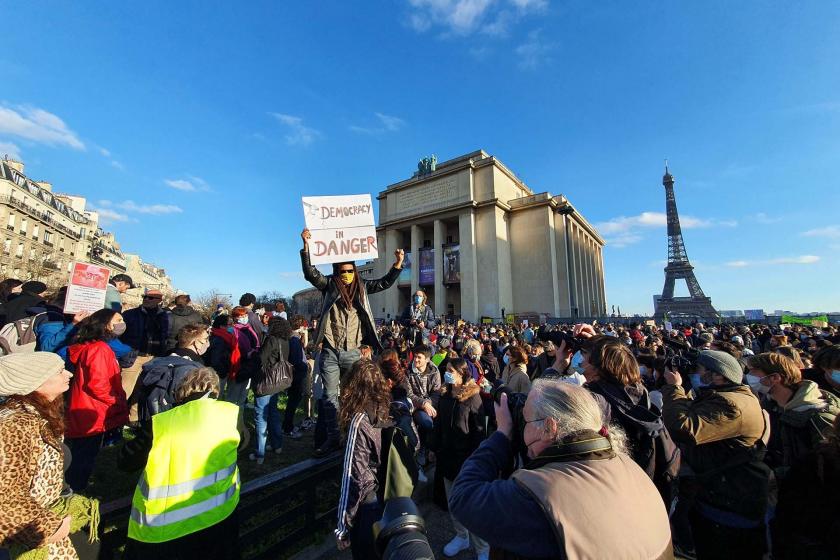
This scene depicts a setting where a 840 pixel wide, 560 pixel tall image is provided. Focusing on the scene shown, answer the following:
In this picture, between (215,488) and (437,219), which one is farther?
(437,219)

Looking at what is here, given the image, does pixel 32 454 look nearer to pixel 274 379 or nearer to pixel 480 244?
pixel 274 379

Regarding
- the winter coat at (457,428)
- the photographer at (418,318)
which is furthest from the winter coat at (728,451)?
the photographer at (418,318)

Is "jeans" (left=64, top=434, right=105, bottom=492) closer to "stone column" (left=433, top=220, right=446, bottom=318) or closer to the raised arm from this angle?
the raised arm

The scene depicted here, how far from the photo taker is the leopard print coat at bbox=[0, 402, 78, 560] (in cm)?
164

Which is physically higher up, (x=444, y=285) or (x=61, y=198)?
(x=61, y=198)

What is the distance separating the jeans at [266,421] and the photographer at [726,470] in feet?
14.5

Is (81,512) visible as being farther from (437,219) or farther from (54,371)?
(437,219)

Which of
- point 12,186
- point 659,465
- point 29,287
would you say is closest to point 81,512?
point 659,465

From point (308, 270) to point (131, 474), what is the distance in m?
3.05

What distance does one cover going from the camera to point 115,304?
213 inches

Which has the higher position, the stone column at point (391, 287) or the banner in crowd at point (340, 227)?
the stone column at point (391, 287)

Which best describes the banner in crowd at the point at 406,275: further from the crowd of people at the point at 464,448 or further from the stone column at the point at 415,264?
the crowd of people at the point at 464,448

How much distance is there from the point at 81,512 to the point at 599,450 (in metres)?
2.78

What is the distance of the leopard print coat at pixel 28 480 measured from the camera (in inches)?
64.4
